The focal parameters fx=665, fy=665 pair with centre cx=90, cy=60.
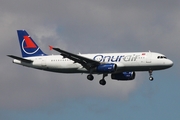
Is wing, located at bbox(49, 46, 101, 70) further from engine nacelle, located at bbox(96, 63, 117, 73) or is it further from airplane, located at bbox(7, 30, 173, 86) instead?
engine nacelle, located at bbox(96, 63, 117, 73)

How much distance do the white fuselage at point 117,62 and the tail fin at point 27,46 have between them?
2.58m

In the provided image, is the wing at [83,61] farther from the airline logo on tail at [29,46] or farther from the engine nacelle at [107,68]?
the airline logo on tail at [29,46]

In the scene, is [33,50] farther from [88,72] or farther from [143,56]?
[143,56]

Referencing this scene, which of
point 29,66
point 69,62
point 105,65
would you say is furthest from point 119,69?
point 29,66

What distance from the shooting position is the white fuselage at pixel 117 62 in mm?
108062

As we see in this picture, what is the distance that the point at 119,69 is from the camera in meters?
110

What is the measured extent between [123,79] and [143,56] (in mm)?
10143

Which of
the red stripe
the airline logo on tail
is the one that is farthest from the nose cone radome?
the red stripe

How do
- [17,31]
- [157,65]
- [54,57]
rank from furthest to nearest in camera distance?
[17,31] → [54,57] → [157,65]

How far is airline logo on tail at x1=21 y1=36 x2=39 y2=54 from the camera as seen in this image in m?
120

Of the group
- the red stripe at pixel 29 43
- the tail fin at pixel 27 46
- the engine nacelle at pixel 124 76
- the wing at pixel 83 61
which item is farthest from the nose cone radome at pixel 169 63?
the red stripe at pixel 29 43

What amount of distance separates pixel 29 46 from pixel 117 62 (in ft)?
63.3

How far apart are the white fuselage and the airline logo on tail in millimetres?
3202

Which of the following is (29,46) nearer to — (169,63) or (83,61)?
(83,61)
